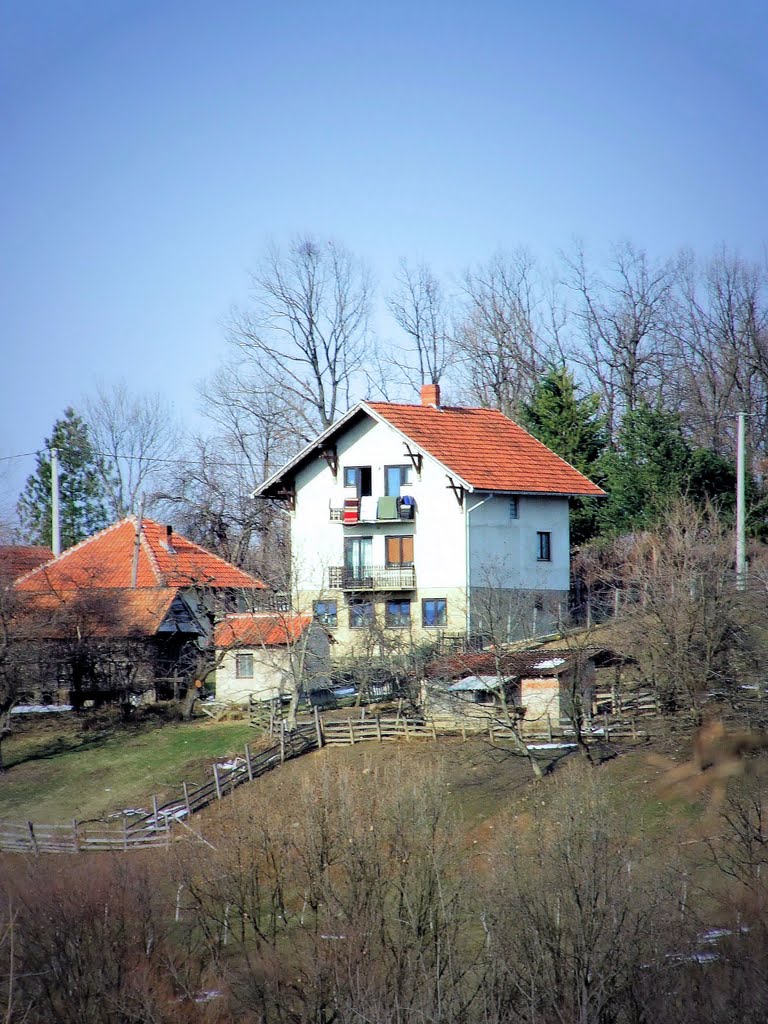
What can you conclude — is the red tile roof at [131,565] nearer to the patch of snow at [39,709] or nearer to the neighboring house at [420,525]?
the neighboring house at [420,525]

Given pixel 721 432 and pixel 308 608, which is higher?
pixel 721 432

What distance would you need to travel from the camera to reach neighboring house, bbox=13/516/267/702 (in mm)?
43816

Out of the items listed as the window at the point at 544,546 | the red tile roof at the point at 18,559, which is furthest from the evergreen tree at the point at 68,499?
the window at the point at 544,546

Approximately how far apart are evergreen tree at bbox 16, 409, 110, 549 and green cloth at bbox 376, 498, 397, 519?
25843mm

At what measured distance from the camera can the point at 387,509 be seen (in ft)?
146

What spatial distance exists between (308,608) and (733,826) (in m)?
27.6

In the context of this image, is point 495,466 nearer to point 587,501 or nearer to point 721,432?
point 587,501

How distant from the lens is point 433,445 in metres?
44.9

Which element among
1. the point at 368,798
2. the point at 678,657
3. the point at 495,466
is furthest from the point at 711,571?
the point at 495,466

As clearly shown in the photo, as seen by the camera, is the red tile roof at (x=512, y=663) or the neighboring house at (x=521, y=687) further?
the red tile roof at (x=512, y=663)

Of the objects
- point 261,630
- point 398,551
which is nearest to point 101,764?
point 261,630

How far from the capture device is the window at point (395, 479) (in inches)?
1777

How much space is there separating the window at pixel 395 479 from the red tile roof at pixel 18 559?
525 inches

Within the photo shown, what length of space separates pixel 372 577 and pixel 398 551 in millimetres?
1276
